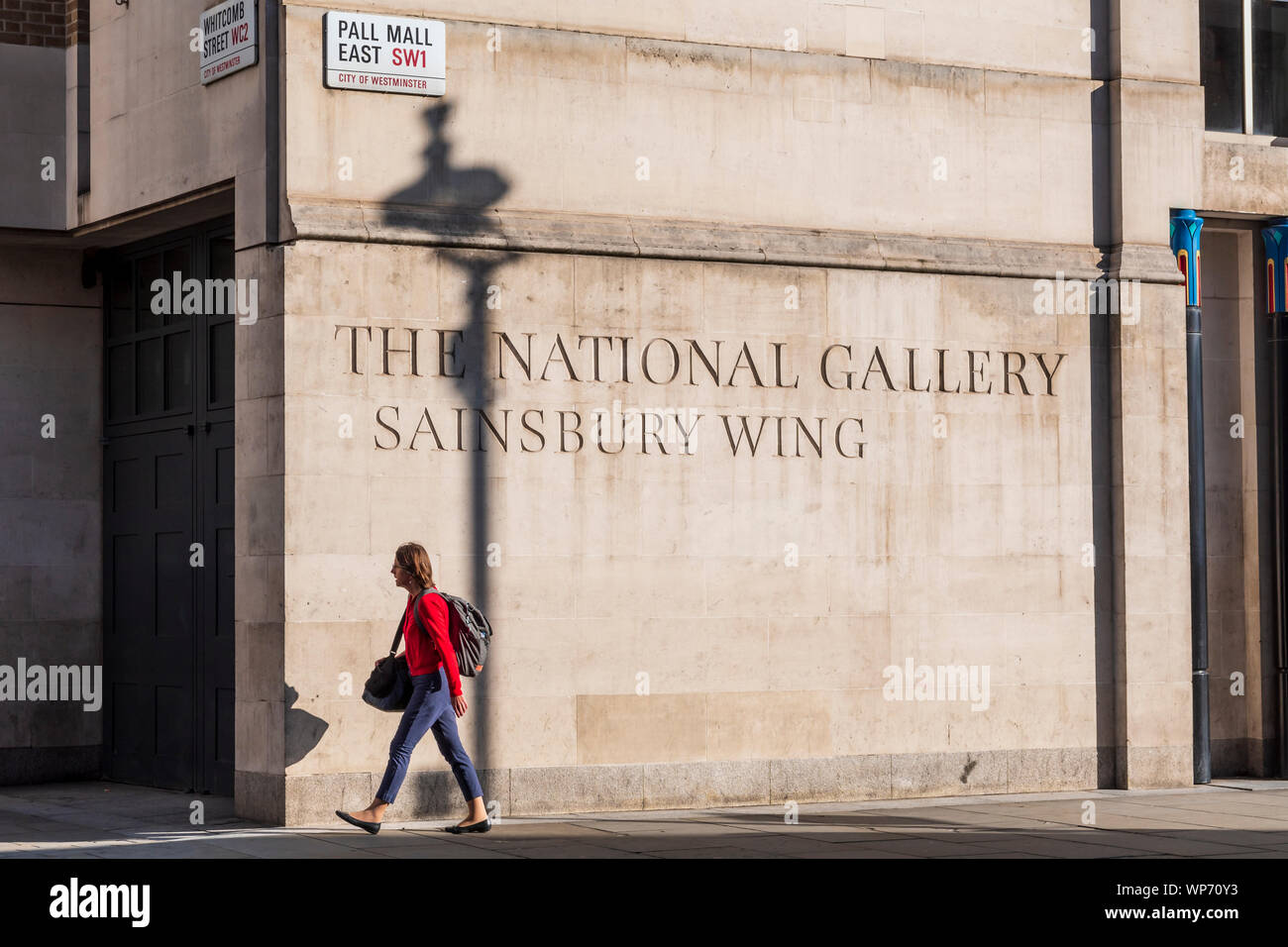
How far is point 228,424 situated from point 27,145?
10.6ft

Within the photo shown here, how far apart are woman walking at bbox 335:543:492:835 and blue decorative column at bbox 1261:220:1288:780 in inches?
305

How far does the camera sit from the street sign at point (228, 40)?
44.9 feet

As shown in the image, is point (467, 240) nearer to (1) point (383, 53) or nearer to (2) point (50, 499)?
(1) point (383, 53)

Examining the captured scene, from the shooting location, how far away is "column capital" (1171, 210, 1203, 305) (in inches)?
640

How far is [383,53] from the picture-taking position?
13.7 metres

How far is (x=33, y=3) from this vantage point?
52.4 ft

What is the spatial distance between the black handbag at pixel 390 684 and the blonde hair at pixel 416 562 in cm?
37

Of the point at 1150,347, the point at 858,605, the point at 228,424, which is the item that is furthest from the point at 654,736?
the point at 1150,347

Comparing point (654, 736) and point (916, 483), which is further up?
point (916, 483)

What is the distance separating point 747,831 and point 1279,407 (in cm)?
682

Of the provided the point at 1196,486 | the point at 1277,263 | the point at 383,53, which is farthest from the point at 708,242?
the point at 1277,263

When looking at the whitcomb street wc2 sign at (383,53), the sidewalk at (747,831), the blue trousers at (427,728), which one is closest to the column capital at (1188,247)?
the sidewalk at (747,831)

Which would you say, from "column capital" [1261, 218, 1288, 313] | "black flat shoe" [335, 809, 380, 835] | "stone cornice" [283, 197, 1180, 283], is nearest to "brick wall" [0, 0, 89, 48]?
"stone cornice" [283, 197, 1180, 283]
